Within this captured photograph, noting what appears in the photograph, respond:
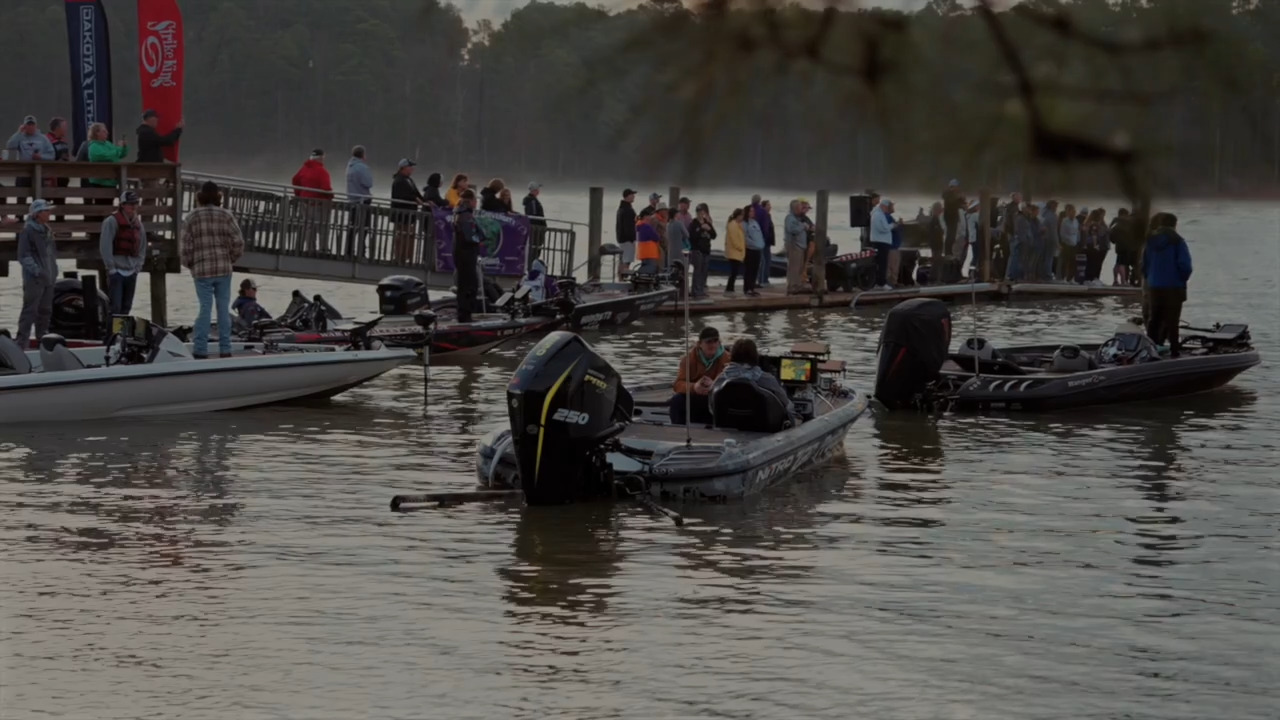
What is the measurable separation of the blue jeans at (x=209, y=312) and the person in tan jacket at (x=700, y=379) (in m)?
5.18

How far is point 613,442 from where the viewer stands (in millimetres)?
13852

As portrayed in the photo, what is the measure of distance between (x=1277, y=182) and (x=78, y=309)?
19.8 metres

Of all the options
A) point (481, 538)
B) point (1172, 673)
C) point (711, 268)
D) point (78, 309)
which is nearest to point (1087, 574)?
point (1172, 673)

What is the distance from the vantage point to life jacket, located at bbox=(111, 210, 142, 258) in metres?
20.5

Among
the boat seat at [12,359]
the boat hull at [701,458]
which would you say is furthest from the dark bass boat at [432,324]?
the boat hull at [701,458]

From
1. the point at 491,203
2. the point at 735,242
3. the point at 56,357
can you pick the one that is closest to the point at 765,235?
the point at 735,242

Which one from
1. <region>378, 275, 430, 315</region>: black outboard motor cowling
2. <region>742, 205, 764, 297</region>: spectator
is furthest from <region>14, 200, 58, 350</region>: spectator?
<region>742, 205, 764, 297</region>: spectator

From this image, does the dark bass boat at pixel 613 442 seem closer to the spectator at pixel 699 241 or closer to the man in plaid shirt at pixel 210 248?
the man in plaid shirt at pixel 210 248

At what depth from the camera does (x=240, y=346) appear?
771 inches

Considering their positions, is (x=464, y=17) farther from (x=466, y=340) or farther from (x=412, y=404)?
(x=466, y=340)

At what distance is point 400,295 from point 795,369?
984cm

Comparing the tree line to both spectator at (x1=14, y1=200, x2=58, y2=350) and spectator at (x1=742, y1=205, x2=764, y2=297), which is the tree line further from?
spectator at (x1=742, y1=205, x2=764, y2=297)

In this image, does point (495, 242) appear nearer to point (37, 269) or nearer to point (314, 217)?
point (314, 217)

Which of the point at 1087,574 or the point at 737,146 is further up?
the point at 737,146
